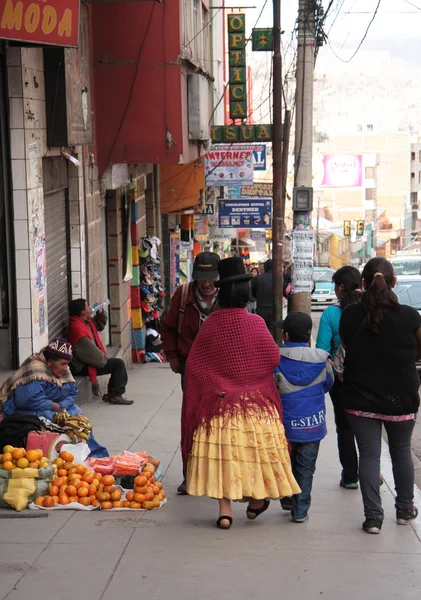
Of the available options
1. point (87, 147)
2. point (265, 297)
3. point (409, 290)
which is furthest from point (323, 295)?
point (87, 147)

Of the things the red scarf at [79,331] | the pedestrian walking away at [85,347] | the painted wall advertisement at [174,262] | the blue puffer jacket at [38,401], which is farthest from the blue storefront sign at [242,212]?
Result: the blue puffer jacket at [38,401]

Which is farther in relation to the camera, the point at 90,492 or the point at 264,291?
the point at 264,291

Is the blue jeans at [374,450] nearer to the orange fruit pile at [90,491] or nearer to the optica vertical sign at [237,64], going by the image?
the orange fruit pile at [90,491]

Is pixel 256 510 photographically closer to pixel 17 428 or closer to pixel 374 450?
pixel 374 450

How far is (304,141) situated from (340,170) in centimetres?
9124

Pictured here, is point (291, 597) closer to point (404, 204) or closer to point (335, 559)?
point (335, 559)

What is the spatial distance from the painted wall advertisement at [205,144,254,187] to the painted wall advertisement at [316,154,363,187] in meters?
79.1

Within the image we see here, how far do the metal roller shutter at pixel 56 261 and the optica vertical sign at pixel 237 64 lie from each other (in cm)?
1141

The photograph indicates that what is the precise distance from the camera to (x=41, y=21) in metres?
7.96

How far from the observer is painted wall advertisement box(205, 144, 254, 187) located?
24.5m

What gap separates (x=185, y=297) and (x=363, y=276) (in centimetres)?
139

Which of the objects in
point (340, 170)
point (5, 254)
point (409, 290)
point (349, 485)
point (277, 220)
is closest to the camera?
point (349, 485)

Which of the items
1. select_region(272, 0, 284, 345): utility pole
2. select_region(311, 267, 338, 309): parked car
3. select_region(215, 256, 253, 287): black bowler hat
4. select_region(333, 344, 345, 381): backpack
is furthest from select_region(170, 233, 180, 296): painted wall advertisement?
select_region(311, 267, 338, 309): parked car

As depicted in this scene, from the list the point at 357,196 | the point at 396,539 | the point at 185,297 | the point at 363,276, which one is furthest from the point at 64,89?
the point at 357,196
